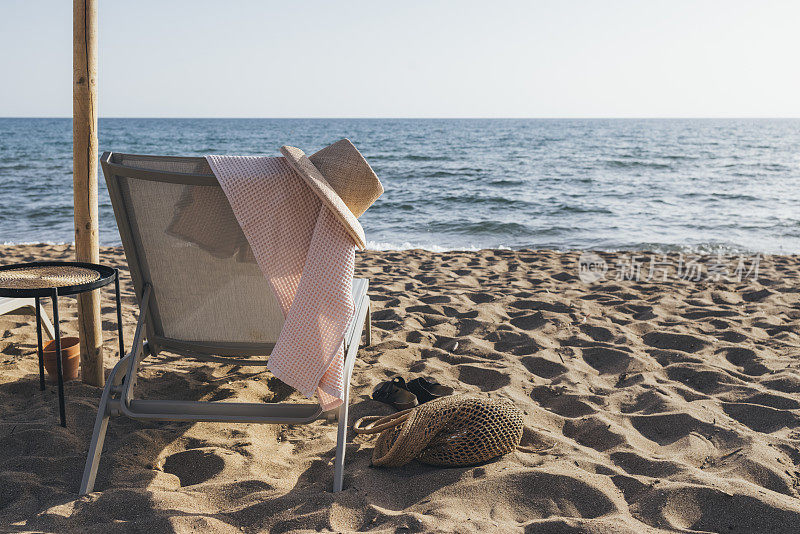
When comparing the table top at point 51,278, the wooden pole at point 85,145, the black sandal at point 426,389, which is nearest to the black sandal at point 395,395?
the black sandal at point 426,389

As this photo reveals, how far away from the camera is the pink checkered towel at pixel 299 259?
7.09ft

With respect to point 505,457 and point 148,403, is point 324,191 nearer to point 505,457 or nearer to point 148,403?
point 148,403

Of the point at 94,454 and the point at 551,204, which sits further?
the point at 551,204

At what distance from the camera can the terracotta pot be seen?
303 centimetres

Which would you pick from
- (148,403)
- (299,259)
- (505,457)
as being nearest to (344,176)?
(299,259)

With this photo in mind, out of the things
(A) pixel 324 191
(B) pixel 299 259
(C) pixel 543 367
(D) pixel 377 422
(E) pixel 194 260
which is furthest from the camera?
(C) pixel 543 367

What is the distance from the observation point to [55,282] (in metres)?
2.50

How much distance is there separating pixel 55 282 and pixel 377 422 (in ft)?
4.81

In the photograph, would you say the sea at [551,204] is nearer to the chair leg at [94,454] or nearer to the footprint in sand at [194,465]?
the footprint in sand at [194,465]

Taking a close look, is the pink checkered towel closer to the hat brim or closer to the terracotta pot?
the hat brim

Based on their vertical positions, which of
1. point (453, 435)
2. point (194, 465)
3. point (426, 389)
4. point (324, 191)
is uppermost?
point (324, 191)

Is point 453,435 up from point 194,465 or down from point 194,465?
up

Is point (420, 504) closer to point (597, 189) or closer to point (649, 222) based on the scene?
point (649, 222)

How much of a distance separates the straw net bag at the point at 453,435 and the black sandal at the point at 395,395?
40 centimetres
